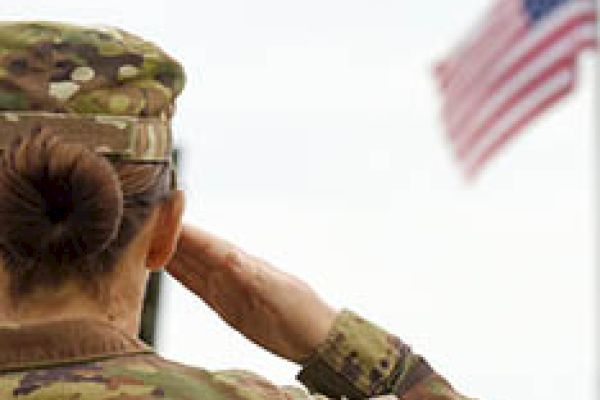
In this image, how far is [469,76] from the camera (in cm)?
2122

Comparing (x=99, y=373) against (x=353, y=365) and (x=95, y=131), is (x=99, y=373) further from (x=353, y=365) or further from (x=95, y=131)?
(x=353, y=365)

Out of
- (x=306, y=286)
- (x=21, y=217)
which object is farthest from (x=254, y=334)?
(x=21, y=217)

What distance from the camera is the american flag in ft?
65.2

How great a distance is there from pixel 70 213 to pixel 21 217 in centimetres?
9

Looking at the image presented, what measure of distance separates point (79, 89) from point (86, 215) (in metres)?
0.28

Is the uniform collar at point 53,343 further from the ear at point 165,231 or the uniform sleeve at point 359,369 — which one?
the uniform sleeve at point 359,369

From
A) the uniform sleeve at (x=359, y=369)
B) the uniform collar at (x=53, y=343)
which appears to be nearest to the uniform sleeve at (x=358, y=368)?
the uniform sleeve at (x=359, y=369)

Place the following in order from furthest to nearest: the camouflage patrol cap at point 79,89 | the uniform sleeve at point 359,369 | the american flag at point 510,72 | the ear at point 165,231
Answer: the american flag at point 510,72 < the uniform sleeve at point 359,369 < the ear at point 165,231 < the camouflage patrol cap at point 79,89

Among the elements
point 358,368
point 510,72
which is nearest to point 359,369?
point 358,368

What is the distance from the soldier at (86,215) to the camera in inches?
111

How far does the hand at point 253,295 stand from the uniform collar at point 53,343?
0.63 meters

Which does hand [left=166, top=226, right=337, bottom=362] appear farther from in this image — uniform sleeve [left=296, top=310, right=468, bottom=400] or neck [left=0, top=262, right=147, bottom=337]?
neck [left=0, top=262, right=147, bottom=337]

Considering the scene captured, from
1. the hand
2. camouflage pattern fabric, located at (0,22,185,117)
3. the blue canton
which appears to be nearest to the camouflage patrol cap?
camouflage pattern fabric, located at (0,22,185,117)

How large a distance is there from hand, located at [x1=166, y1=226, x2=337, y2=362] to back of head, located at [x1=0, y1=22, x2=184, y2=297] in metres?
0.58
